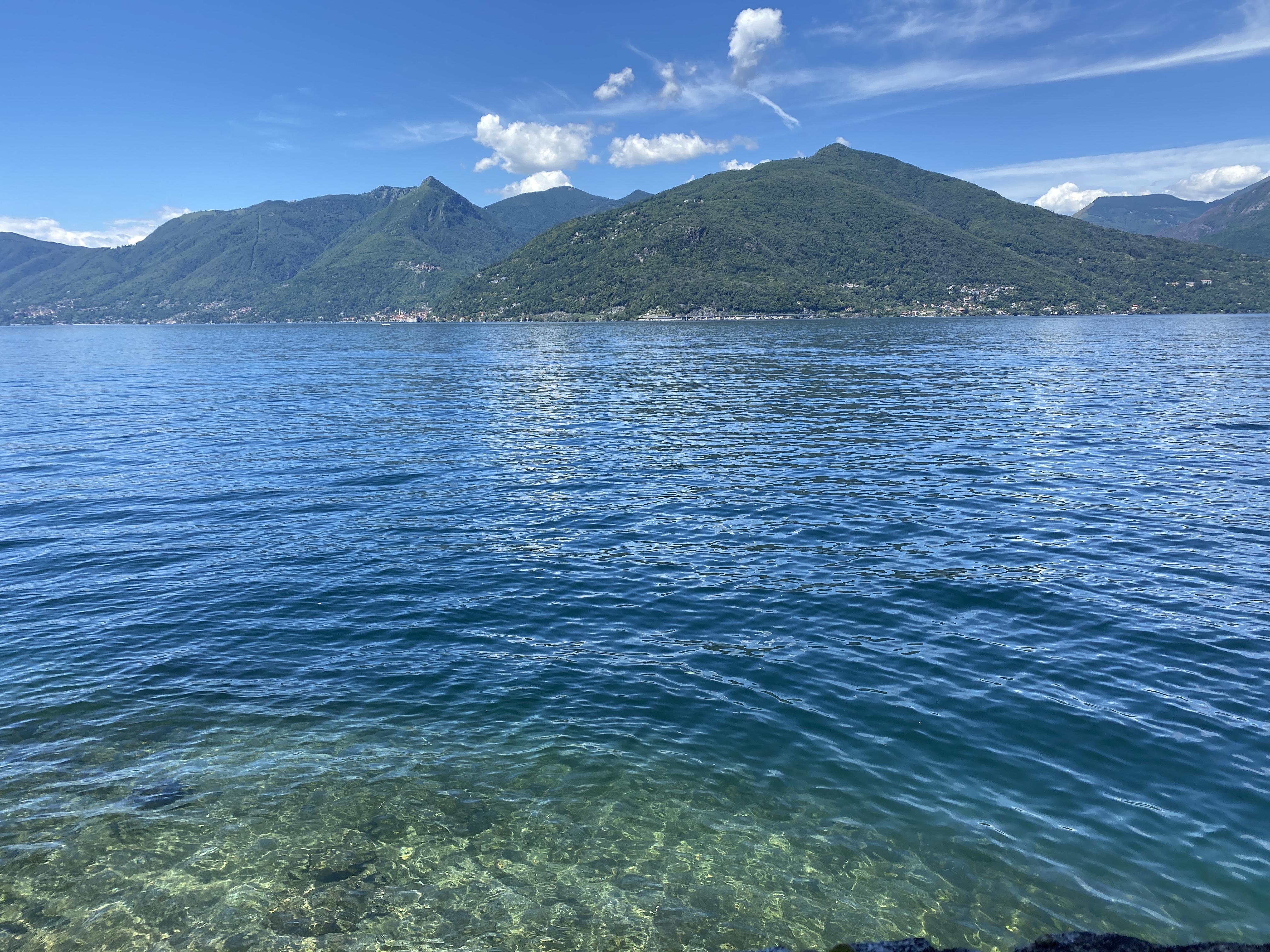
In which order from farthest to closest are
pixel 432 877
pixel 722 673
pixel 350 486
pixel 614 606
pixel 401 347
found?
1. pixel 401 347
2. pixel 350 486
3. pixel 614 606
4. pixel 722 673
5. pixel 432 877

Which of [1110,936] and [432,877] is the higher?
[1110,936]

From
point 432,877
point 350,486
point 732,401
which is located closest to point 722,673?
point 432,877

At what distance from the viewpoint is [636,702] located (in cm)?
1374

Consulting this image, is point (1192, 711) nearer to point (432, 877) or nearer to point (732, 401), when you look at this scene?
point (432, 877)

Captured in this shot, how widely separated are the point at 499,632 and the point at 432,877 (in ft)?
25.7

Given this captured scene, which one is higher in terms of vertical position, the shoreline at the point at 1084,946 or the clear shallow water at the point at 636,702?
the shoreline at the point at 1084,946

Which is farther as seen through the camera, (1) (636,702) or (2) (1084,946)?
(1) (636,702)

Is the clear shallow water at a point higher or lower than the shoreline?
lower

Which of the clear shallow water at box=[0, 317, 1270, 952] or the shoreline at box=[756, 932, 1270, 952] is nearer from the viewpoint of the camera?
the shoreline at box=[756, 932, 1270, 952]

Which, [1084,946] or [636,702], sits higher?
[1084,946]

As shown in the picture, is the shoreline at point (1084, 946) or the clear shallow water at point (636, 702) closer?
the shoreline at point (1084, 946)

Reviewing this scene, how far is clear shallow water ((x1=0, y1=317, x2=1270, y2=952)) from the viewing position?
29.3ft

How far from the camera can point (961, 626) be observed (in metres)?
16.6

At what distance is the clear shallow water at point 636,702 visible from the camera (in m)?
8.95
